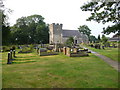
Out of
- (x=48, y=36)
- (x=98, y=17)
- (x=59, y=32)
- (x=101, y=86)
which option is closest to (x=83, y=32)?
(x=59, y=32)

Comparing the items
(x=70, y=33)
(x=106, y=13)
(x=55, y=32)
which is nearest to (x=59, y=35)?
(x=55, y=32)

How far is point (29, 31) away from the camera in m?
59.8

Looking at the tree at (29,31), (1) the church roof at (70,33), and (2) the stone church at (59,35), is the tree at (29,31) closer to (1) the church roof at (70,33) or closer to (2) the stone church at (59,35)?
(2) the stone church at (59,35)

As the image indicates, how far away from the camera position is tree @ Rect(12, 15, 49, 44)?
54422 millimetres

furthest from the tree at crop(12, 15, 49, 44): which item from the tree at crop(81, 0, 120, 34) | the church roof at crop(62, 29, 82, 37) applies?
the tree at crop(81, 0, 120, 34)

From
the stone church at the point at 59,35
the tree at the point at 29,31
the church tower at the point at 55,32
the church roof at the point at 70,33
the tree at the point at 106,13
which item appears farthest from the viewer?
the church roof at the point at 70,33

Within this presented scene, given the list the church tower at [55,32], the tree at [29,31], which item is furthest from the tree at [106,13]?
the church tower at [55,32]

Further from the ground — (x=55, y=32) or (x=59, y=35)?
(x=55, y=32)

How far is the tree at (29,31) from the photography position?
5442cm

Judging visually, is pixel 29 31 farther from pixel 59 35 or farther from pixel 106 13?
pixel 106 13

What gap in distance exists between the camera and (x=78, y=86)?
4.97 m

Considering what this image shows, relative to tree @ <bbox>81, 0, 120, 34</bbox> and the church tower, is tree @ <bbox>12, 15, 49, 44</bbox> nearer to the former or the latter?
the church tower

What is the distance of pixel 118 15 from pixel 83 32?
63.9 meters

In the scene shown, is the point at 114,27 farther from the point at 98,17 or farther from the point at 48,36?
the point at 48,36
